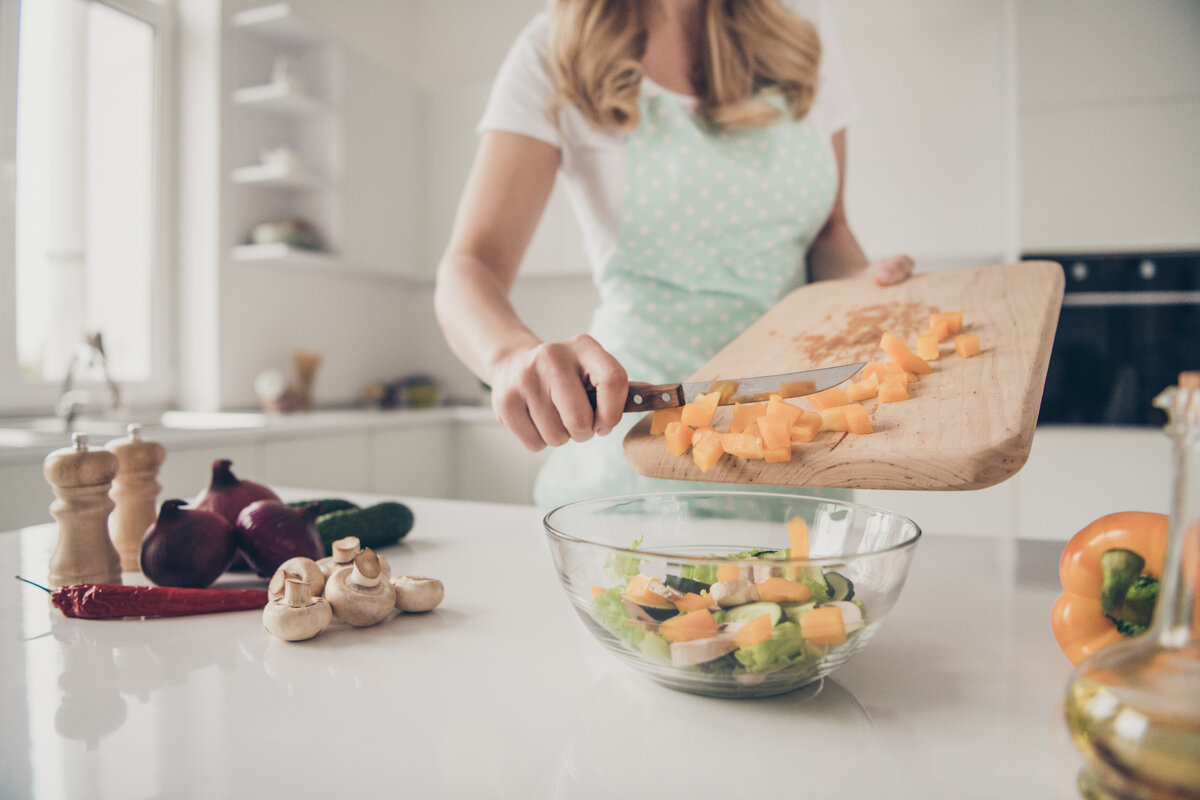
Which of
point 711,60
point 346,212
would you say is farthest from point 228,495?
point 346,212

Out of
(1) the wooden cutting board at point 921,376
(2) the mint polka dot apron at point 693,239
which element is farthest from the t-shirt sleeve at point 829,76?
(1) the wooden cutting board at point 921,376

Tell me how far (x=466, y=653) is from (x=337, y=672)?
10cm

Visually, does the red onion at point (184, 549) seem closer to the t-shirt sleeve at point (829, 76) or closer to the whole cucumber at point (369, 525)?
the whole cucumber at point (369, 525)

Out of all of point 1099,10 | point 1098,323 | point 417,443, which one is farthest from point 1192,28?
point 417,443

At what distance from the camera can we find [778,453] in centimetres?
69

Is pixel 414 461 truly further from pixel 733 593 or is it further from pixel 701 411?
pixel 733 593

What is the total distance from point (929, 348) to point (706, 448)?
1.03 ft

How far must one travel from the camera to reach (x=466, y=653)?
0.62 meters

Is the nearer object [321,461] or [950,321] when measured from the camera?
[950,321]

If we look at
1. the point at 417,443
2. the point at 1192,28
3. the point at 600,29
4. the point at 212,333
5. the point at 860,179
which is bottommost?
the point at 417,443

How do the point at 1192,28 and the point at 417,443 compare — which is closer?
the point at 1192,28

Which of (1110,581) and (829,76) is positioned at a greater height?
(829,76)

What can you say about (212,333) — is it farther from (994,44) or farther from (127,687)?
(994,44)

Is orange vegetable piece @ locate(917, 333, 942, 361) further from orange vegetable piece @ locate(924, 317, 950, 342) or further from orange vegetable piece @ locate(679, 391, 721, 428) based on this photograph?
orange vegetable piece @ locate(679, 391, 721, 428)
